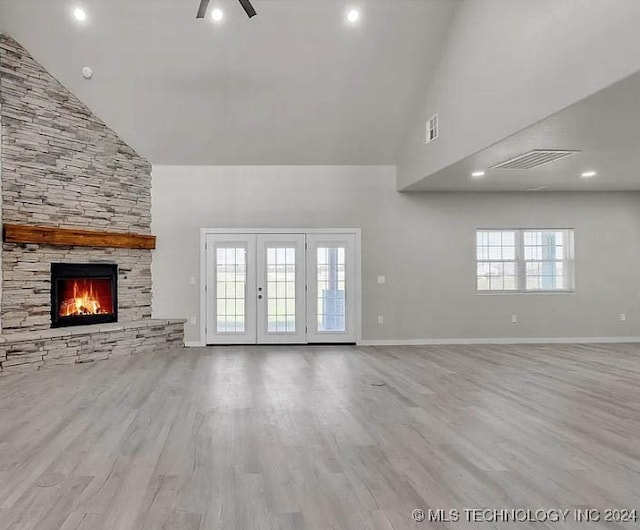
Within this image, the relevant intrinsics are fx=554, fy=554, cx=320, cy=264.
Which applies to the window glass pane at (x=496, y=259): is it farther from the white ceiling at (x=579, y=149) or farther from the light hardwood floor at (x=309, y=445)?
the light hardwood floor at (x=309, y=445)

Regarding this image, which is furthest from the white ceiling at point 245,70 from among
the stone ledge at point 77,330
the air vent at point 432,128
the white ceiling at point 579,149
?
the stone ledge at point 77,330

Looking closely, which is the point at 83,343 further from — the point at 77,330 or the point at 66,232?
the point at 66,232

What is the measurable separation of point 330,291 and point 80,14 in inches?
221

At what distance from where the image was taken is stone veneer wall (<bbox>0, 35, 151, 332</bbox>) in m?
7.52

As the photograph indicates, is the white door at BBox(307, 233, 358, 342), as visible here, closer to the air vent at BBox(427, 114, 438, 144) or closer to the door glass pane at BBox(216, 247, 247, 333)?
the door glass pane at BBox(216, 247, 247, 333)

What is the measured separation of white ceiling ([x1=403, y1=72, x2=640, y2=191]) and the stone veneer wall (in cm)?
495

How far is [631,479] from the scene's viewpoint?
135 inches

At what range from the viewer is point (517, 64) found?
17.9ft

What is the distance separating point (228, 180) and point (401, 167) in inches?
120

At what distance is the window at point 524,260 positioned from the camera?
33.0ft

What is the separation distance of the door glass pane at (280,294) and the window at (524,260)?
11.1 feet

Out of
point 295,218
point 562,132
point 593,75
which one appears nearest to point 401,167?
point 295,218

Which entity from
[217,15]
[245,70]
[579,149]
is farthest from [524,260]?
[217,15]

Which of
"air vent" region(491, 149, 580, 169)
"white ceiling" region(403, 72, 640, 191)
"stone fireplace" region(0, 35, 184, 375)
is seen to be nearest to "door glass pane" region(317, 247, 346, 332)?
"white ceiling" region(403, 72, 640, 191)
